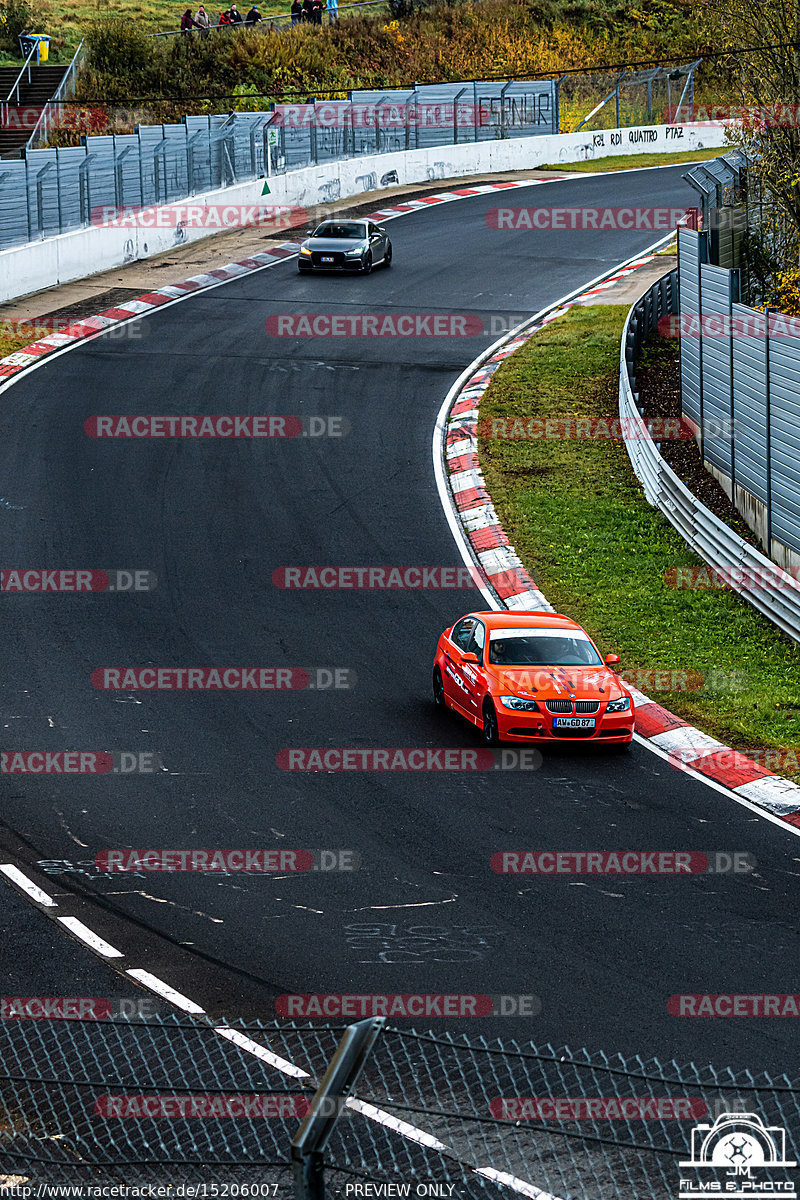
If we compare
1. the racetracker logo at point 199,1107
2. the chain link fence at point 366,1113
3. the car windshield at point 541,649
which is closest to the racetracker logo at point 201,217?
the car windshield at point 541,649

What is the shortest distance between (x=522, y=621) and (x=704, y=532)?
19.1ft

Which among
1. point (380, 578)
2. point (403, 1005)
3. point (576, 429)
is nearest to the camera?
point (403, 1005)

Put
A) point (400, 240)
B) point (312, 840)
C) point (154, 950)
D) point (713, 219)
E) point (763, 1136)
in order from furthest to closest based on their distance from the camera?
point (400, 240) < point (713, 219) < point (312, 840) < point (154, 950) < point (763, 1136)

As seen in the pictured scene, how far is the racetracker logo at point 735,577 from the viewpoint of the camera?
19.6m

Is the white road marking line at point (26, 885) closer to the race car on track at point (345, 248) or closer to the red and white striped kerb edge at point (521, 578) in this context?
the red and white striped kerb edge at point (521, 578)

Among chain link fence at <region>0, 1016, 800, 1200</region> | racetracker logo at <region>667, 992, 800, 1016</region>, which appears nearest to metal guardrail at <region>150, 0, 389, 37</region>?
racetracker logo at <region>667, 992, 800, 1016</region>

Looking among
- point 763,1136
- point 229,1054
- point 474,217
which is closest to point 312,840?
point 229,1054

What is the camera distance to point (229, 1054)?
917 centimetres

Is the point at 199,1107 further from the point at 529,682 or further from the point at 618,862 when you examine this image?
the point at 529,682

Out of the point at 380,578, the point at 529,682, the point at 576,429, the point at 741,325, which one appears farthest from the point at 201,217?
the point at 529,682

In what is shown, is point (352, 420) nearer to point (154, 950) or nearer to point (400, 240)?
point (400, 240)

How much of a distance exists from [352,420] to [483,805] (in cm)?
1592

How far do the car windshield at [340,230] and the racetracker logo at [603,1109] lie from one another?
33.1 meters

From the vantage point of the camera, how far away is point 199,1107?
327 inches
